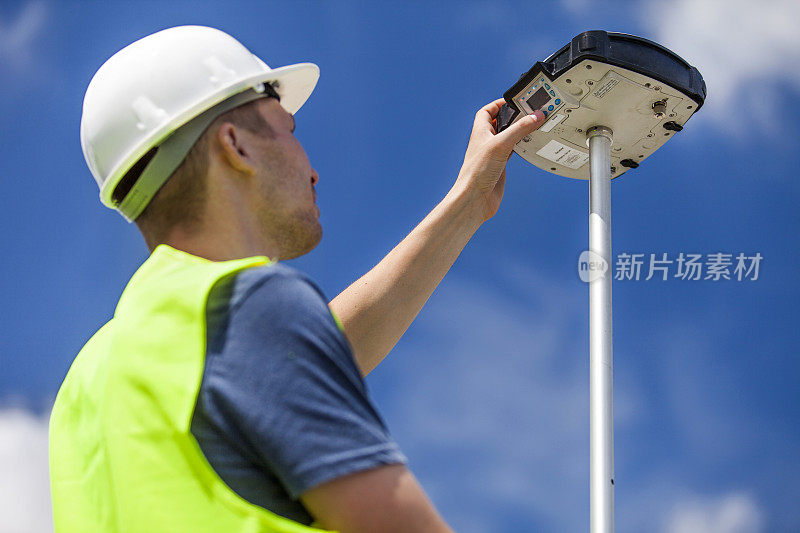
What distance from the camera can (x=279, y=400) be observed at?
1.15 meters

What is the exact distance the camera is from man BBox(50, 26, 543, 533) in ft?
3.78

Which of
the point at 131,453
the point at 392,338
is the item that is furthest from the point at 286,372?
the point at 392,338

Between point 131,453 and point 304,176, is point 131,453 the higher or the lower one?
the lower one

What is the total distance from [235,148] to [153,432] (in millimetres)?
680

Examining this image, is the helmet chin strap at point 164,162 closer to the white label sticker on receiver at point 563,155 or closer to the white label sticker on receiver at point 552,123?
the white label sticker on receiver at point 552,123

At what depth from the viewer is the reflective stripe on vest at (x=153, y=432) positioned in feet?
3.81

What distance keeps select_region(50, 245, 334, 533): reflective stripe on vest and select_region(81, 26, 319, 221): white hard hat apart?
1.25ft

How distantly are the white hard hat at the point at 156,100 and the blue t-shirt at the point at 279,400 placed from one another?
1.85 ft

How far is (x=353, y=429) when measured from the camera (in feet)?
3.80

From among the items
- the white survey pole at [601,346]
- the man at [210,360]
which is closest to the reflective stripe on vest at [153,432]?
the man at [210,360]

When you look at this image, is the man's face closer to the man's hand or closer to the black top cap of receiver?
the man's hand

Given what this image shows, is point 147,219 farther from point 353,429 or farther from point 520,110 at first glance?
point 520,110

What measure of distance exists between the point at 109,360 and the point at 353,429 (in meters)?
0.44

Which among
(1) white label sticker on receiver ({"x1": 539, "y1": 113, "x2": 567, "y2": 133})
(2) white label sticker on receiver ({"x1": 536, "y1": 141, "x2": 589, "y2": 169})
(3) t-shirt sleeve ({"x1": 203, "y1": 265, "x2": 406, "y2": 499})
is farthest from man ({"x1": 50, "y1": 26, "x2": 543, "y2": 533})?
(2) white label sticker on receiver ({"x1": 536, "y1": 141, "x2": 589, "y2": 169})
